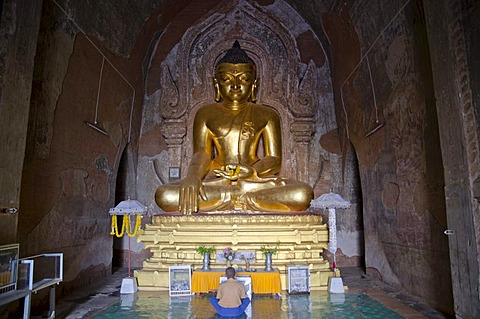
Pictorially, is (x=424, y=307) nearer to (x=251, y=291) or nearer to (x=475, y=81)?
(x=251, y=291)

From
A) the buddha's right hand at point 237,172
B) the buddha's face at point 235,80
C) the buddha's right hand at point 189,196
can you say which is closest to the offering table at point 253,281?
the buddha's right hand at point 189,196

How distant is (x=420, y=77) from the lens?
4.24 m

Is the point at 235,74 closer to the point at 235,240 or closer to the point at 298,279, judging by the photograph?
the point at 235,240

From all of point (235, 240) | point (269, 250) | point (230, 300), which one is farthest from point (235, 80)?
point (230, 300)

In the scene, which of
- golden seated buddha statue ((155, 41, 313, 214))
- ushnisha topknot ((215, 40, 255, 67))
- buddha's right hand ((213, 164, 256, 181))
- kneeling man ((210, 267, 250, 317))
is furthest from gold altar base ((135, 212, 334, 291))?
ushnisha topknot ((215, 40, 255, 67))

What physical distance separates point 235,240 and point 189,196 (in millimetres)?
986

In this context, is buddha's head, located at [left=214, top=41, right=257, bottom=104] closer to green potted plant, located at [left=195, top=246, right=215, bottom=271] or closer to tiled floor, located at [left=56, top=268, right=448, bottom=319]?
green potted plant, located at [left=195, top=246, right=215, bottom=271]

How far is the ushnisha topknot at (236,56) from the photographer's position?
6.99 meters

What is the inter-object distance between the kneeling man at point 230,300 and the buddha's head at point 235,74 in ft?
13.7

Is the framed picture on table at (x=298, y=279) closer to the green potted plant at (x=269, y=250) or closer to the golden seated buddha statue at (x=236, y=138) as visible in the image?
the green potted plant at (x=269, y=250)

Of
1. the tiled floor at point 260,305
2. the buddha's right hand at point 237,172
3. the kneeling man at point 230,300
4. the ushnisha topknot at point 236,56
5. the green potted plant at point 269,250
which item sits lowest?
the tiled floor at point 260,305

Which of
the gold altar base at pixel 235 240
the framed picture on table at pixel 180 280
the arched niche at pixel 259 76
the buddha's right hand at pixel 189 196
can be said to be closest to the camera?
the framed picture on table at pixel 180 280

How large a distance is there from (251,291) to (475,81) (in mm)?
2847

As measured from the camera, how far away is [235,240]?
193 inches
